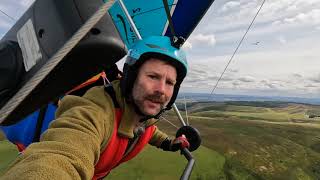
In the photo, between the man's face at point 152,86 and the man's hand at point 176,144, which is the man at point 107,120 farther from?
the man's hand at point 176,144

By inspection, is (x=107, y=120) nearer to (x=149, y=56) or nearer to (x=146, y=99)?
(x=146, y=99)

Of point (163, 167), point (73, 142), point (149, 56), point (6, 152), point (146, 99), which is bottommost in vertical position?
point (163, 167)

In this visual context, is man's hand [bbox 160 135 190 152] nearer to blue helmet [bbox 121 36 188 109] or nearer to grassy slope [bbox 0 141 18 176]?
blue helmet [bbox 121 36 188 109]

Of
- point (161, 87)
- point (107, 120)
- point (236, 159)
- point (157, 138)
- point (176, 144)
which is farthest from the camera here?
point (236, 159)

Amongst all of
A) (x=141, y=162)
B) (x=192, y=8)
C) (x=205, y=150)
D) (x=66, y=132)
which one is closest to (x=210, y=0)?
(x=192, y=8)

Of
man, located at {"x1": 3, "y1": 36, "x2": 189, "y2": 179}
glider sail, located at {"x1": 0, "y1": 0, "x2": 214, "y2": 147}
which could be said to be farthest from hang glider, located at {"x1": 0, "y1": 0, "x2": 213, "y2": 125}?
man, located at {"x1": 3, "y1": 36, "x2": 189, "y2": 179}

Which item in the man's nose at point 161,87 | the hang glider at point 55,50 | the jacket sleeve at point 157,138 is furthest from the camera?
the jacket sleeve at point 157,138

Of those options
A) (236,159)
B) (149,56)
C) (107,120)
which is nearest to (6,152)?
(236,159)

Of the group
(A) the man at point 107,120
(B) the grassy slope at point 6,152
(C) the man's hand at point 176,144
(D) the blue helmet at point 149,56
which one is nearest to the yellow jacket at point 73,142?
(A) the man at point 107,120

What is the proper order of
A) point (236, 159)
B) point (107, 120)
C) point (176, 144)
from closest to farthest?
1. point (107, 120)
2. point (176, 144)
3. point (236, 159)
